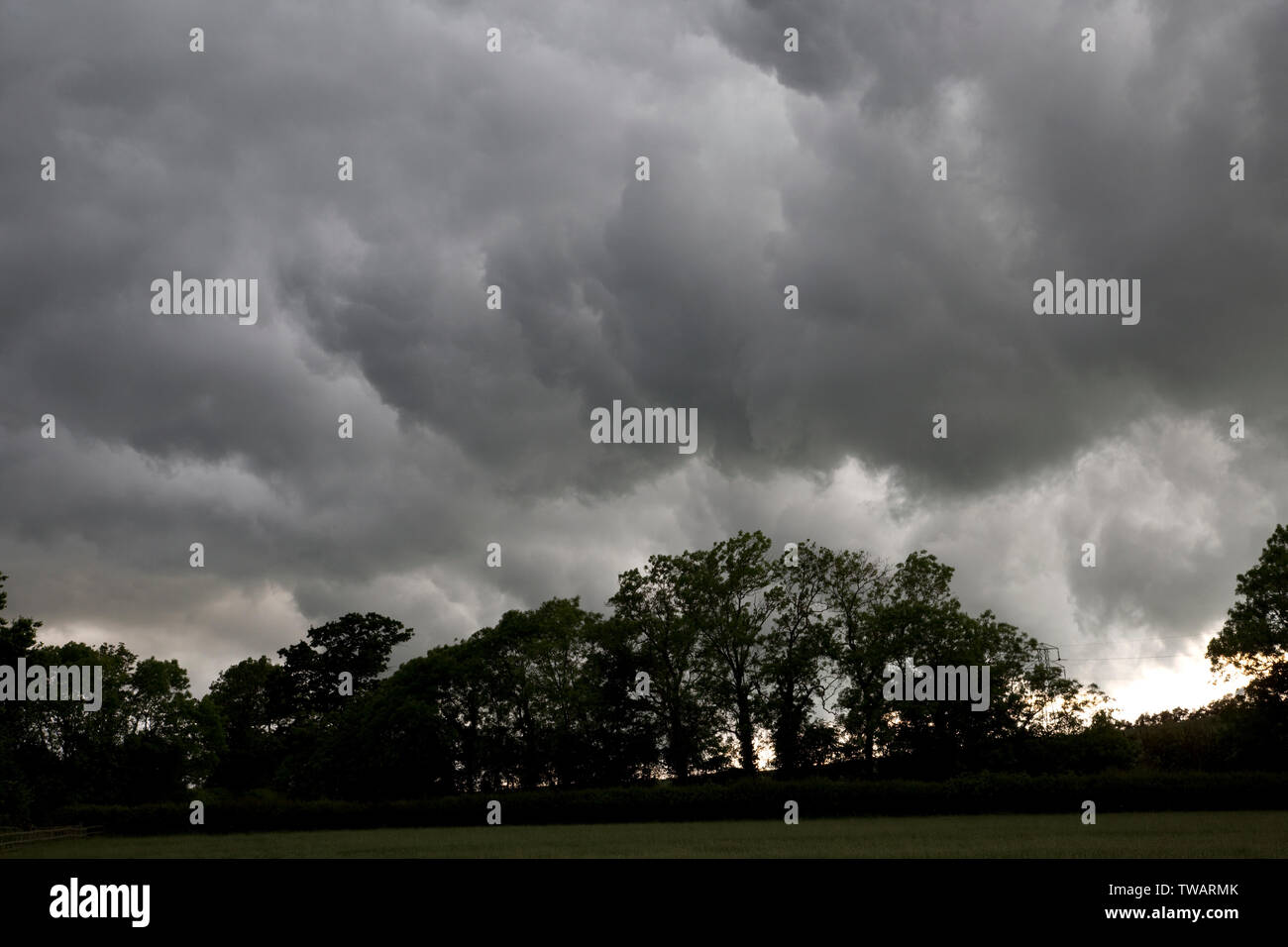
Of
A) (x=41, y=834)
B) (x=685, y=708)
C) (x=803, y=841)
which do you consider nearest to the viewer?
(x=803, y=841)

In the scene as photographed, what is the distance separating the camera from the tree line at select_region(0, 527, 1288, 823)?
2333 inches

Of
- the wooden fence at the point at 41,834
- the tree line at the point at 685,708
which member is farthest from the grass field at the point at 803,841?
the tree line at the point at 685,708

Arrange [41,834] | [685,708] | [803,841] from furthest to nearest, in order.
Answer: [685,708] < [41,834] < [803,841]

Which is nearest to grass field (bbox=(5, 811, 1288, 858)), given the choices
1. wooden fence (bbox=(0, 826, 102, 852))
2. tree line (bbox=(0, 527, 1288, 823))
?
wooden fence (bbox=(0, 826, 102, 852))

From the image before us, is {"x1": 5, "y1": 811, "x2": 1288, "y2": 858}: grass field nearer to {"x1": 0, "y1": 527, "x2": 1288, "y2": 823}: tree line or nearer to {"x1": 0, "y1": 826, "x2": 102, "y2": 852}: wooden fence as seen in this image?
{"x1": 0, "y1": 826, "x2": 102, "y2": 852}: wooden fence

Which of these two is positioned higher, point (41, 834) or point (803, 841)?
point (803, 841)

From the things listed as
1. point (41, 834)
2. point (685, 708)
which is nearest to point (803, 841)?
point (685, 708)

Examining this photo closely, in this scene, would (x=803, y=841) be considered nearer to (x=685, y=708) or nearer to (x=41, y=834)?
(x=685, y=708)

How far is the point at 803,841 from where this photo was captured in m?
33.3

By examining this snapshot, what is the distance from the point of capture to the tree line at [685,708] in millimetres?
59250

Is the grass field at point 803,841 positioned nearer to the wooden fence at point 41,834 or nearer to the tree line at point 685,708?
the wooden fence at point 41,834

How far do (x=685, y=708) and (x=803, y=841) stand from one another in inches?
1301
